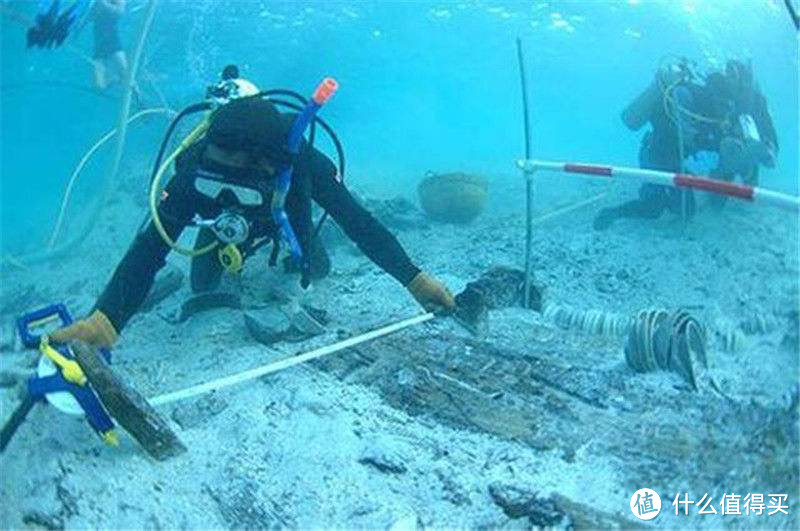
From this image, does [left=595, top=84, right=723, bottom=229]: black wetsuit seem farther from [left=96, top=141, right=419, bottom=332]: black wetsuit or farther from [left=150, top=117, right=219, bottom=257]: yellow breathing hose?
[left=150, top=117, right=219, bottom=257]: yellow breathing hose

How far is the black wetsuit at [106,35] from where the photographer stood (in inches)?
456

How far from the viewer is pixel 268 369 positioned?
3846 millimetres

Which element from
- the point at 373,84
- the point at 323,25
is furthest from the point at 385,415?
the point at 373,84

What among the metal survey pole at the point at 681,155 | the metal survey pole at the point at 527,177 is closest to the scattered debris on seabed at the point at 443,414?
the metal survey pole at the point at 527,177

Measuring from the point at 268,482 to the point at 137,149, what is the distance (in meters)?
18.6

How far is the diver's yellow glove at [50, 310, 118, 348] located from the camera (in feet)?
11.9

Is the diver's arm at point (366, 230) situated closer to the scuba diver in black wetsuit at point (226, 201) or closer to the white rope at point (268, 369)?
the scuba diver in black wetsuit at point (226, 201)

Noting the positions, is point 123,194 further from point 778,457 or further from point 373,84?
point 373,84

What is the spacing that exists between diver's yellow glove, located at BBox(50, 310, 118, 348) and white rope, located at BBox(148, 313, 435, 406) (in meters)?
0.50

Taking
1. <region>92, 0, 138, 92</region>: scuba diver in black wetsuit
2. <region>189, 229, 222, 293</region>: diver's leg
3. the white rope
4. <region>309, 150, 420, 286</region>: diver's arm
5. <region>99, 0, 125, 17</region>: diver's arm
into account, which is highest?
<region>99, 0, 125, 17</region>: diver's arm

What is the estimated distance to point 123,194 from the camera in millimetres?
14414

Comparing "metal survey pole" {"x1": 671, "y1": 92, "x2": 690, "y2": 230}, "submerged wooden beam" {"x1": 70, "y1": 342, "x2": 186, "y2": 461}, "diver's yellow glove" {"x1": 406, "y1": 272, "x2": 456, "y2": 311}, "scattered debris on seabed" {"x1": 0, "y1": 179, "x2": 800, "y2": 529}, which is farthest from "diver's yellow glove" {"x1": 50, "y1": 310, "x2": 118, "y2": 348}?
"metal survey pole" {"x1": 671, "y1": 92, "x2": 690, "y2": 230}

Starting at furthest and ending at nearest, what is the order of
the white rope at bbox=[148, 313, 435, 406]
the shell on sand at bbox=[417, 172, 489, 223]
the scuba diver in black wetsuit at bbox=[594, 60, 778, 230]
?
the shell on sand at bbox=[417, 172, 489, 223], the scuba diver in black wetsuit at bbox=[594, 60, 778, 230], the white rope at bbox=[148, 313, 435, 406]

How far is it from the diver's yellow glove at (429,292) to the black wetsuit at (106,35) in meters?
10.1
